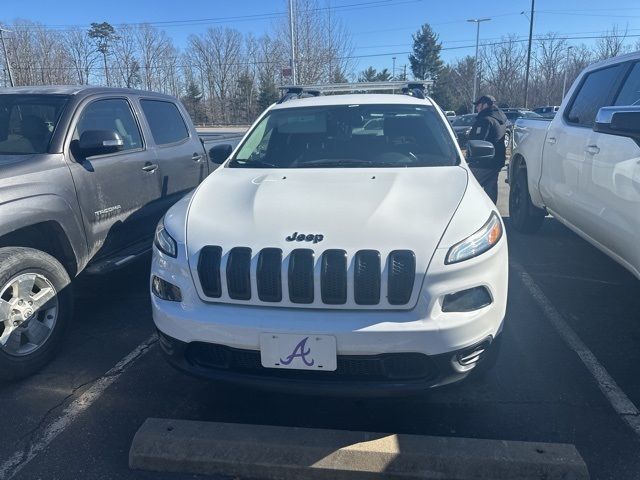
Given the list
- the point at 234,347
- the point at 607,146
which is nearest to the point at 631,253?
the point at 607,146

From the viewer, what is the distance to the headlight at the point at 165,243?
8.86 ft

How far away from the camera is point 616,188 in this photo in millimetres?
3518

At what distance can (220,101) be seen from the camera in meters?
53.2

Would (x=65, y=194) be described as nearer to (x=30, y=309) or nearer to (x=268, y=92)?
(x=30, y=309)

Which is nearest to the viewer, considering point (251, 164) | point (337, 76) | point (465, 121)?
point (251, 164)

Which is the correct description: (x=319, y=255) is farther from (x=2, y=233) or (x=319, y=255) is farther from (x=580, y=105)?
(x=580, y=105)

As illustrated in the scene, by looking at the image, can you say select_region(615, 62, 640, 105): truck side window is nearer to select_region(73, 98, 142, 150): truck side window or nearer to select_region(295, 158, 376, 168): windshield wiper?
select_region(295, 158, 376, 168): windshield wiper

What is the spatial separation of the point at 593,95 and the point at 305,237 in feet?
11.6

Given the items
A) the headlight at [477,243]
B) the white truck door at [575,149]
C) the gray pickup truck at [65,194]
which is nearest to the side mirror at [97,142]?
the gray pickup truck at [65,194]

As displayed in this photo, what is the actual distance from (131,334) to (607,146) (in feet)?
12.5

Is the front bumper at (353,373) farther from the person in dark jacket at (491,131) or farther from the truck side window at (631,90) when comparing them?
the person in dark jacket at (491,131)

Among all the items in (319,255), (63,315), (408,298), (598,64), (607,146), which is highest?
(598,64)

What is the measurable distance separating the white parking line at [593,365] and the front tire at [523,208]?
1802mm

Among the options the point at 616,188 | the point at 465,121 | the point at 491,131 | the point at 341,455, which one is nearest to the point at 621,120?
the point at 616,188
